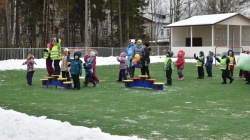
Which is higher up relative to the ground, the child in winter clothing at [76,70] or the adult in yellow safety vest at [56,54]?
the adult in yellow safety vest at [56,54]

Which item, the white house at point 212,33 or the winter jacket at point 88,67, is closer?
the winter jacket at point 88,67

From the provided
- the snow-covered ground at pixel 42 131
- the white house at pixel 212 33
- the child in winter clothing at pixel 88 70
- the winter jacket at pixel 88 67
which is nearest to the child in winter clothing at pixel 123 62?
the child in winter clothing at pixel 88 70

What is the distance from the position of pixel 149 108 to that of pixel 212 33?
109 feet

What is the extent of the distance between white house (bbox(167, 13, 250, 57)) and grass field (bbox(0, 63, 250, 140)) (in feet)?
94.0

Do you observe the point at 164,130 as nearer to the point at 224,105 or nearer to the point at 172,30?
the point at 224,105

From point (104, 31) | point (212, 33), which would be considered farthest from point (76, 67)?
point (104, 31)

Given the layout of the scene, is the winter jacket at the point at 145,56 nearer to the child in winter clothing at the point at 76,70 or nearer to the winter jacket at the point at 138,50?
the winter jacket at the point at 138,50

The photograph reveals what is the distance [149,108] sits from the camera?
10250 mm

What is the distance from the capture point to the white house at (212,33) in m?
43.6

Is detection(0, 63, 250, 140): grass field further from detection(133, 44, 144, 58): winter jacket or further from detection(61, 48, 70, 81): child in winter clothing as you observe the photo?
detection(133, 44, 144, 58): winter jacket

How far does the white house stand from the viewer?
43.6 meters

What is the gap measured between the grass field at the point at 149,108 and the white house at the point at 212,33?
2866 cm

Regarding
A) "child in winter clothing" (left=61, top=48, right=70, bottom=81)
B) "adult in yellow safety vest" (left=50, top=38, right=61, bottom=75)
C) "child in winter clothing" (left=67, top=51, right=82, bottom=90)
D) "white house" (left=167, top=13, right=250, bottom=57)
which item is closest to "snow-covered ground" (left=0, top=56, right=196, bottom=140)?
"child in winter clothing" (left=67, top=51, right=82, bottom=90)

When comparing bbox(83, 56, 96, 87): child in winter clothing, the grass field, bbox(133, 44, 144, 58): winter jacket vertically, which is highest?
bbox(133, 44, 144, 58): winter jacket
